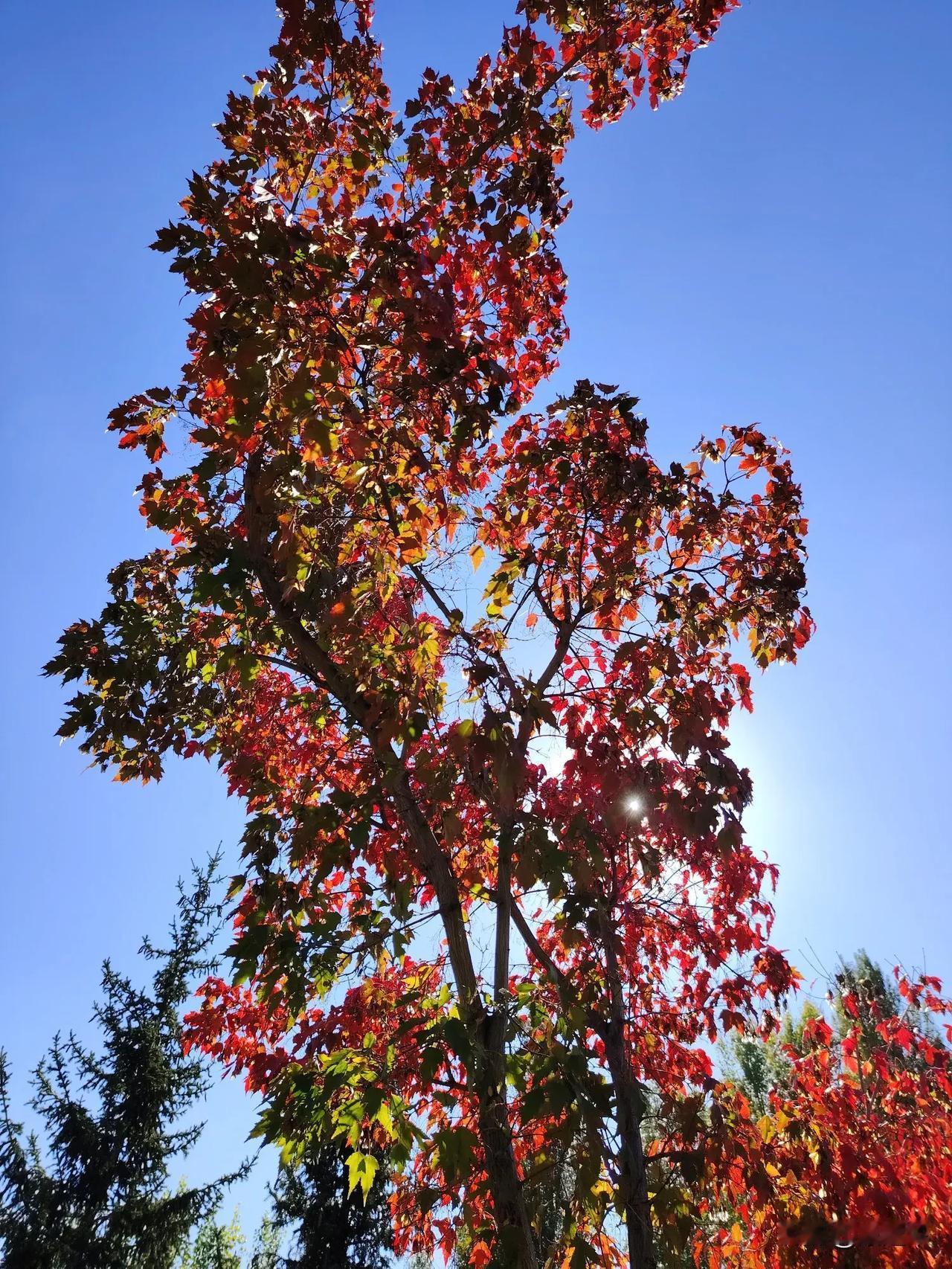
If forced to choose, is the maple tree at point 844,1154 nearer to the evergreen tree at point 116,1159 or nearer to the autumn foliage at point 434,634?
the autumn foliage at point 434,634

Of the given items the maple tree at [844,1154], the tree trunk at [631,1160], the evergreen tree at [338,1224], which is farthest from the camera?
the evergreen tree at [338,1224]

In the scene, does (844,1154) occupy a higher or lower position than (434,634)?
lower

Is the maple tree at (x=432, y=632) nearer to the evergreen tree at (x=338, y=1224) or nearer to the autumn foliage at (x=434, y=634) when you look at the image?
the autumn foliage at (x=434, y=634)

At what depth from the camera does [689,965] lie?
571cm

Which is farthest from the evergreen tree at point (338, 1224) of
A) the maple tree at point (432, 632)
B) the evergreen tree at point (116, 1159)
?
the maple tree at point (432, 632)

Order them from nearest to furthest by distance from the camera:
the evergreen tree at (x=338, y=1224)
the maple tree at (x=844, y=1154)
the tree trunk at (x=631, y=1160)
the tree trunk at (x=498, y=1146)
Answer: the tree trunk at (x=498, y=1146)
the tree trunk at (x=631, y=1160)
the maple tree at (x=844, y=1154)
the evergreen tree at (x=338, y=1224)

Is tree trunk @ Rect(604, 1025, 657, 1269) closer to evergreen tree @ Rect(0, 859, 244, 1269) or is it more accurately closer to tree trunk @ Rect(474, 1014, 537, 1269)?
tree trunk @ Rect(474, 1014, 537, 1269)

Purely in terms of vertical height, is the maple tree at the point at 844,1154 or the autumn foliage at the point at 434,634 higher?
the autumn foliage at the point at 434,634

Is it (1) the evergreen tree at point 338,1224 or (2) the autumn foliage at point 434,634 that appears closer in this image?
(2) the autumn foliage at point 434,634

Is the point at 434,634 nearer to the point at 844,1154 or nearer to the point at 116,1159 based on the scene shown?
the point at 844,1154

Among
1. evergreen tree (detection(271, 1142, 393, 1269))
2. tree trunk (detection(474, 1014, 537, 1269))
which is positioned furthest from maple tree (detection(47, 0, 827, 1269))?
evergreen tree (detection(271, 1142, 393, 1269))

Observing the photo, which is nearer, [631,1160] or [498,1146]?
[498,1146]

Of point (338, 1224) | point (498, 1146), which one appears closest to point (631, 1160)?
point (498, 1146)

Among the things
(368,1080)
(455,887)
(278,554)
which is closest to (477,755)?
(455,887)
